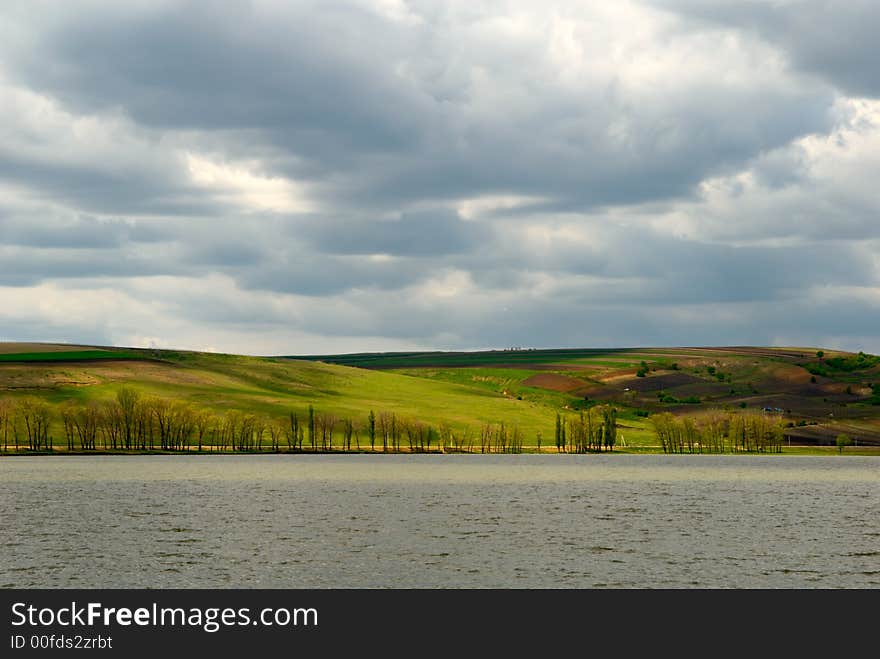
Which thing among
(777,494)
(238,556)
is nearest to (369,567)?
(238,556)

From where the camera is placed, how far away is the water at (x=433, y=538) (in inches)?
2889

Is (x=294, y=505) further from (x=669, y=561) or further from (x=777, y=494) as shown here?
(x=777, y=494)

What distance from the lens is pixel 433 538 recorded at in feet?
313

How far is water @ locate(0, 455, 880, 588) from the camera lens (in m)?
73.4

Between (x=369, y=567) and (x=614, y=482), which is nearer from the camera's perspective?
(x=369, y=567)

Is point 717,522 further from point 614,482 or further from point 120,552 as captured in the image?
point 614,482

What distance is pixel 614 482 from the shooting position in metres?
196

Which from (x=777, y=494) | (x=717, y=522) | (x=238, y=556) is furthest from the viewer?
(x=777, y=494)
